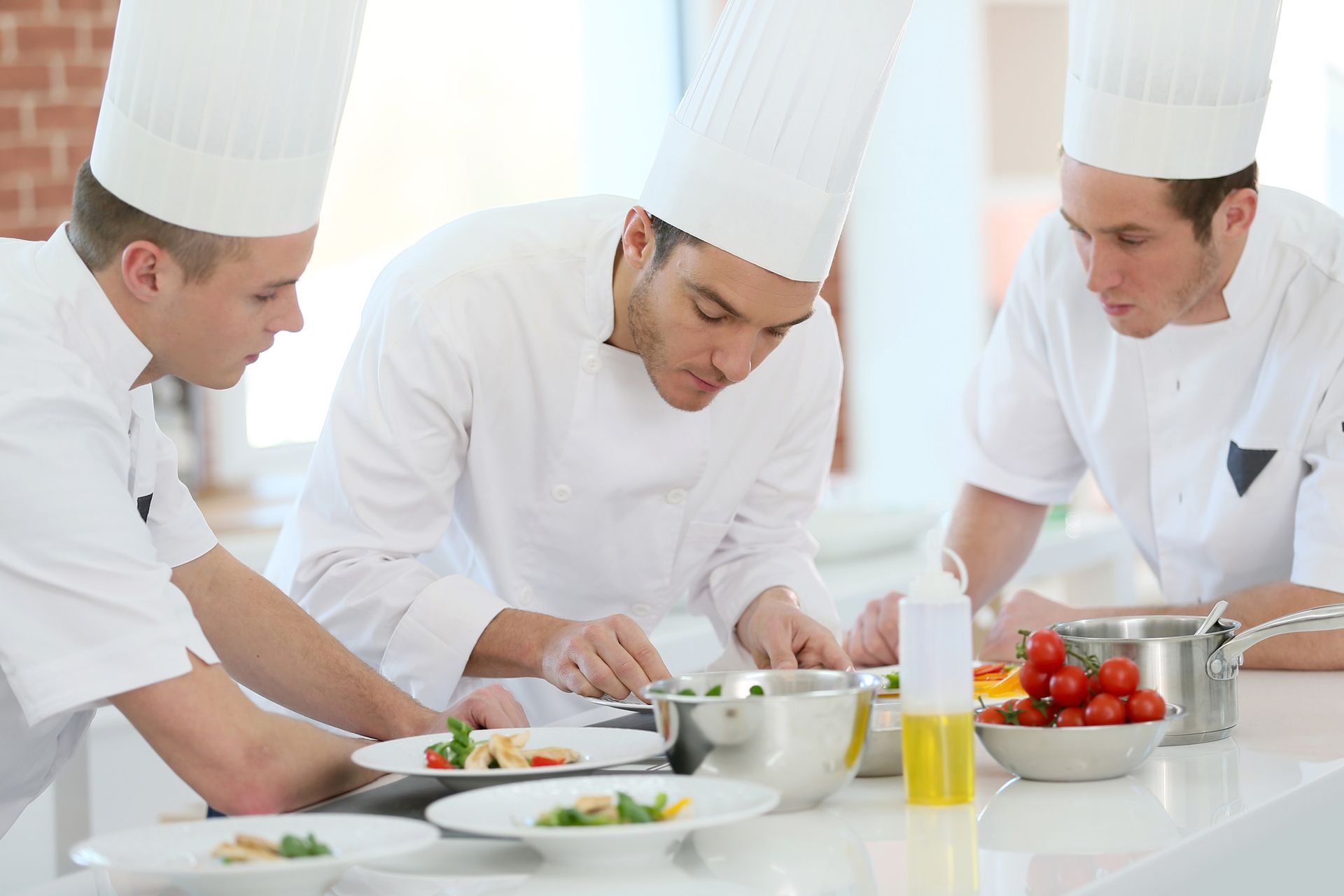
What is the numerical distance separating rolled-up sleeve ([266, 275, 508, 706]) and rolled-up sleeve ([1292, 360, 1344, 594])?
1.24m

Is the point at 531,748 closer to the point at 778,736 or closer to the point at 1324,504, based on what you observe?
the point at 778,736

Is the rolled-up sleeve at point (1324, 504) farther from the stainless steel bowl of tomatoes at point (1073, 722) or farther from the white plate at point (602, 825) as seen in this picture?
the white plate at point (602, 825)

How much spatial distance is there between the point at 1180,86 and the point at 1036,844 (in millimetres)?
1506

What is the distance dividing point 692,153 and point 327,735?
95 cm

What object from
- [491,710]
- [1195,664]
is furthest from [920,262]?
[491,710]

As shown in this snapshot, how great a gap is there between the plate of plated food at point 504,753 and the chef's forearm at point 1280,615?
0.97 m

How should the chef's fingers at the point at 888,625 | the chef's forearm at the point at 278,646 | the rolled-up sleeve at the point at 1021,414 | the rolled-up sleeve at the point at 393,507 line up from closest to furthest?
the chef's forearm at the point at 278,646 < the rolled-up sleeve at the point at 393,507 < the chef's fingers at the point at 888,625 < the rolled-up sleeve at the point at 1021,414

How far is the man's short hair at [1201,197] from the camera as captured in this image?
2.23 metres

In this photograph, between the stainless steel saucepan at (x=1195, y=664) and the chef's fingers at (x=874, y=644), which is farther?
the chef's fingers at (x=874, y=644)

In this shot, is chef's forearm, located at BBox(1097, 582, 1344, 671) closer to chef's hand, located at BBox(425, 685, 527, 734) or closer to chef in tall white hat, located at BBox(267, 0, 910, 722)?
chef in tall white hat, located at BBox(267, 0, 910, 722)

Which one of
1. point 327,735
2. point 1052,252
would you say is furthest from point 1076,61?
point 327,735

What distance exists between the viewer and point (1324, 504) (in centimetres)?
215

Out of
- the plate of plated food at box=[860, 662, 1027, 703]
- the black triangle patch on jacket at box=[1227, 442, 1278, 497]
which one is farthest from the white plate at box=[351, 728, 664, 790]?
the black triangle patch on jacket at box=[1227, 442, 1278, 497]

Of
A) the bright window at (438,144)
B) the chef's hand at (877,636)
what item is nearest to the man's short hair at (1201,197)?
the chef's hand at (877,636)
